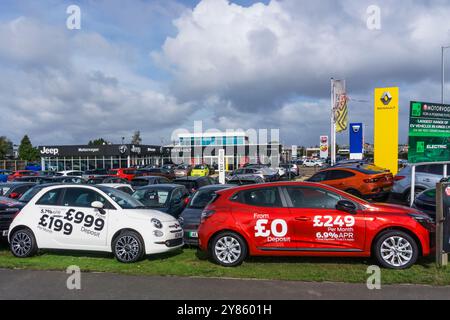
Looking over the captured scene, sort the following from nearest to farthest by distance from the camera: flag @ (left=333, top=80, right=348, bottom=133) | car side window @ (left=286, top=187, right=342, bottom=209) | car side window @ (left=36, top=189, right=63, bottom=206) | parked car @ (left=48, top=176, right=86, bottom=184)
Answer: car side window @ (left=286, top=187, right=342, bottom=209) < car side window @ (left=36, top=189, right=63, bottom=206) < parked car @ (left=48, top=176, right=86, bottom=184) < flag @ (left=333, top=80, right=348, bottom=133)

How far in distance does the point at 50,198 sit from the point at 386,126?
64.6ft

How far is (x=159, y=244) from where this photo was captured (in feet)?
26.7

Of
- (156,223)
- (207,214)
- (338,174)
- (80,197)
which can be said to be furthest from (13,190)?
(338,174)

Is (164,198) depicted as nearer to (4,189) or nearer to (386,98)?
(4,189)

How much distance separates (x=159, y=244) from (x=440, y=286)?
4841 millimetres

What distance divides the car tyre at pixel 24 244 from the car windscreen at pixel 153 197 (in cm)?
306

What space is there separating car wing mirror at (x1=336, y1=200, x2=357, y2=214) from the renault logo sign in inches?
701

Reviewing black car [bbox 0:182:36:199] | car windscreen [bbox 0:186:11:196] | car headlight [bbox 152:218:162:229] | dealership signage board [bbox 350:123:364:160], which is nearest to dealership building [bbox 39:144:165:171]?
dealership signage board [bbox 350:123:364:160]

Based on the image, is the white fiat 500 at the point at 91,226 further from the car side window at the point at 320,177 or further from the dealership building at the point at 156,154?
the dealership building at the point at 156,154

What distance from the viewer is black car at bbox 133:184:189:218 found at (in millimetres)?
10914

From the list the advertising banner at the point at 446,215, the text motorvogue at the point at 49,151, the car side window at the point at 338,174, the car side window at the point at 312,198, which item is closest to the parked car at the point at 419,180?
the car side window at the point at 338,174

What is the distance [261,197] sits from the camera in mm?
7922

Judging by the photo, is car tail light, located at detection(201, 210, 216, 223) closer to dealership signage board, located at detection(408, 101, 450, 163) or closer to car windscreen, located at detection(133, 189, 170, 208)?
car windscreen, located at detection(133, 189, 170, 208)
